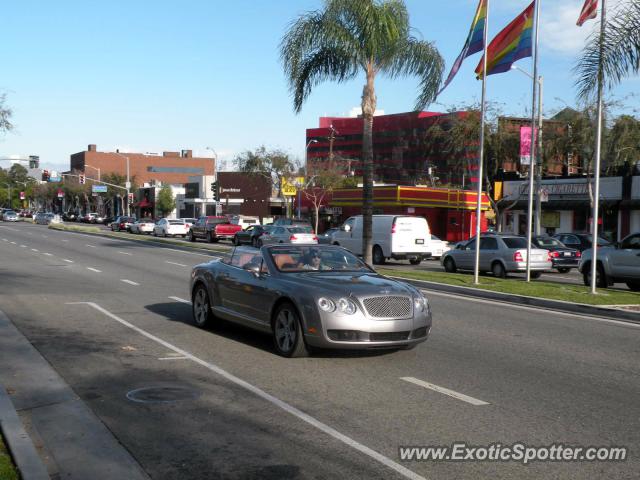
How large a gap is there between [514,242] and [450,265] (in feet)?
9.05

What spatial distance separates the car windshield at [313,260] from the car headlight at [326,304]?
1.30 meters

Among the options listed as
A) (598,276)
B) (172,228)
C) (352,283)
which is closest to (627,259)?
(598,276)

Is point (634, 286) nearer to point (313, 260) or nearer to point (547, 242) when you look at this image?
point (547, 242)

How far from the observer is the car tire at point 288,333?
368 inches

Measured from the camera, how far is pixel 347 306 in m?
9.02

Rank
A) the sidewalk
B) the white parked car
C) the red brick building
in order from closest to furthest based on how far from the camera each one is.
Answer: the sidewalk → the white parked car → the red brick building

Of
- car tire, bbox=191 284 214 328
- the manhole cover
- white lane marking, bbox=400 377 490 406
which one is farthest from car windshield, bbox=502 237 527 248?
the manhole cover

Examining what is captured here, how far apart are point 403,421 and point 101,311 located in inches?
347

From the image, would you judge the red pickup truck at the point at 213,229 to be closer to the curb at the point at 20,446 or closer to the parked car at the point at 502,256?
the parked car at the point at 502,256

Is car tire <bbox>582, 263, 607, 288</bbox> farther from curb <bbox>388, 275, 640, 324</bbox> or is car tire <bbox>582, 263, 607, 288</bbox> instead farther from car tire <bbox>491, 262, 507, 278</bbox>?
curb <bbox>388, 275, 640, 324</bbox>

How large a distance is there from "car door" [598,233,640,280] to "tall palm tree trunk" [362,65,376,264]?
7.63 meters

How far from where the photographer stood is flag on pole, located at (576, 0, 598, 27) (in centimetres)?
1711

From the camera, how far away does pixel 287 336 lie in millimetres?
9609

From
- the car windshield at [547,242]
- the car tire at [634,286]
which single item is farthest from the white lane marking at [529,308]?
the car windshield at [547,242]
